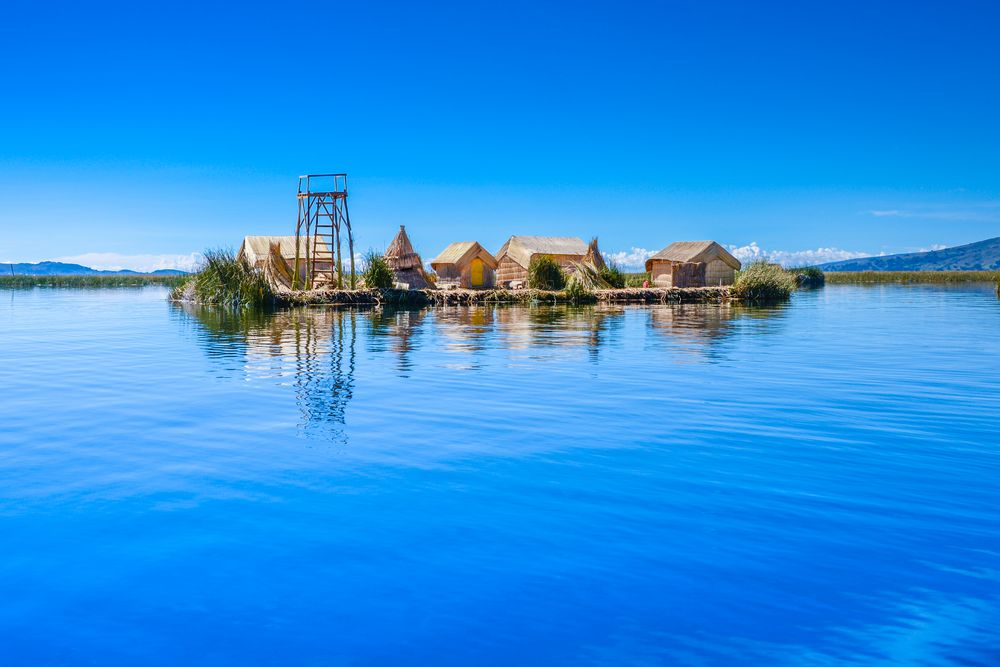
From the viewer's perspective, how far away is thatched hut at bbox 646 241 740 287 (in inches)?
1729

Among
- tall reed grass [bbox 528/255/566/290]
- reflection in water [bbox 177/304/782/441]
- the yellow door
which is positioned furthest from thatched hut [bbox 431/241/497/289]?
reflection in water [bbox 177/304/782/441]

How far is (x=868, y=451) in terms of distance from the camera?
687 centimetres

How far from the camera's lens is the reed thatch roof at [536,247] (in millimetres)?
43062

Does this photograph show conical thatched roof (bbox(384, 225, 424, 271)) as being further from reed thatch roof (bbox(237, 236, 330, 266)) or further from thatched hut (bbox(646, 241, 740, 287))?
thatched hut (bbox(646, 241, 740, 287))

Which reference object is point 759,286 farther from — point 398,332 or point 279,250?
point 398,332

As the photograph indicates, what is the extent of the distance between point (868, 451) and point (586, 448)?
233 centimetres

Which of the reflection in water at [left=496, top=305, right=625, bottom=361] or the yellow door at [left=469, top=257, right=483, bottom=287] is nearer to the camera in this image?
the reflection in water at [left=496, top=305, right=625, bottom=361]

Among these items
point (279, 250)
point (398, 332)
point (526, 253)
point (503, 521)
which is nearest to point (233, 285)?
point (279, 250)

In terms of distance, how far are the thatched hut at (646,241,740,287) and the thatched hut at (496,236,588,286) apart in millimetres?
4910

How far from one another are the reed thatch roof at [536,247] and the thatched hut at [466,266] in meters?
0.97

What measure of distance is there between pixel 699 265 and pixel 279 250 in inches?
848

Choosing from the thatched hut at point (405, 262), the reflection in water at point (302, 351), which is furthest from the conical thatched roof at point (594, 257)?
the reflection in water at point (302, 351)

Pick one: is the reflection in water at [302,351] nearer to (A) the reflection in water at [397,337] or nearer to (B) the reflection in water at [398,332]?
(A) the reflection in water at [397,337]

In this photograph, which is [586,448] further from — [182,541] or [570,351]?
[570,351]
